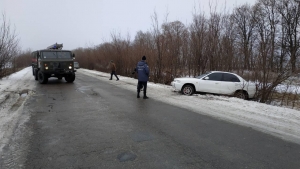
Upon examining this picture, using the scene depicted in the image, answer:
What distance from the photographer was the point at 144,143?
15.0 ft

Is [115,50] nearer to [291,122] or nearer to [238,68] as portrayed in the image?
[238,68]

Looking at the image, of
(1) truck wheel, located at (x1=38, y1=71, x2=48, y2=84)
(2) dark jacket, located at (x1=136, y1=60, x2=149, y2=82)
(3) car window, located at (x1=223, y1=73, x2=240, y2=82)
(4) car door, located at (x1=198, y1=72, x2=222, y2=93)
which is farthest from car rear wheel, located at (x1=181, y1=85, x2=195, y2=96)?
(1) truck wheel, located at (x1=38, y1=71, x2=48, y2=84)

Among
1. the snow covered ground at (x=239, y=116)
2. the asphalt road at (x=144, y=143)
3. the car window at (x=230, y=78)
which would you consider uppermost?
the car window at (x=230, y=78)

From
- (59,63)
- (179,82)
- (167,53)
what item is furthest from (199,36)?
(59,63)

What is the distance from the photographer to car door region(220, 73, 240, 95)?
11.2 metres

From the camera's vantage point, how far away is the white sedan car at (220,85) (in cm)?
1113

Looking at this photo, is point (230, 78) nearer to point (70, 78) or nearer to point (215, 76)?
point (215, 76)

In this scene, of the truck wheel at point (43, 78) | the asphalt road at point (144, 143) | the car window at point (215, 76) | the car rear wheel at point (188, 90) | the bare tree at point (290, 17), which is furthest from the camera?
the bare tree at point (290, 17)

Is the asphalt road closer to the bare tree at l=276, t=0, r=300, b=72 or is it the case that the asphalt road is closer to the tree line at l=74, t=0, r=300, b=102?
the tree line at l=74, t=0, r=300, b=102

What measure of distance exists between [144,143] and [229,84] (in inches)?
312

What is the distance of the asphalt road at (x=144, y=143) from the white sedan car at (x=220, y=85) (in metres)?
4.70

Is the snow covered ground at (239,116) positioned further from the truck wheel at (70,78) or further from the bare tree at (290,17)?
the bare tree at (290,17)

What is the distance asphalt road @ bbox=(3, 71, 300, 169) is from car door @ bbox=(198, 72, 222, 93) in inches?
185

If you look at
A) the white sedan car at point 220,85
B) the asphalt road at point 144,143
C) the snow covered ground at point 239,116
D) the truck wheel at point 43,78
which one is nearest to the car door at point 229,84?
the white sedan car at point 220,85
